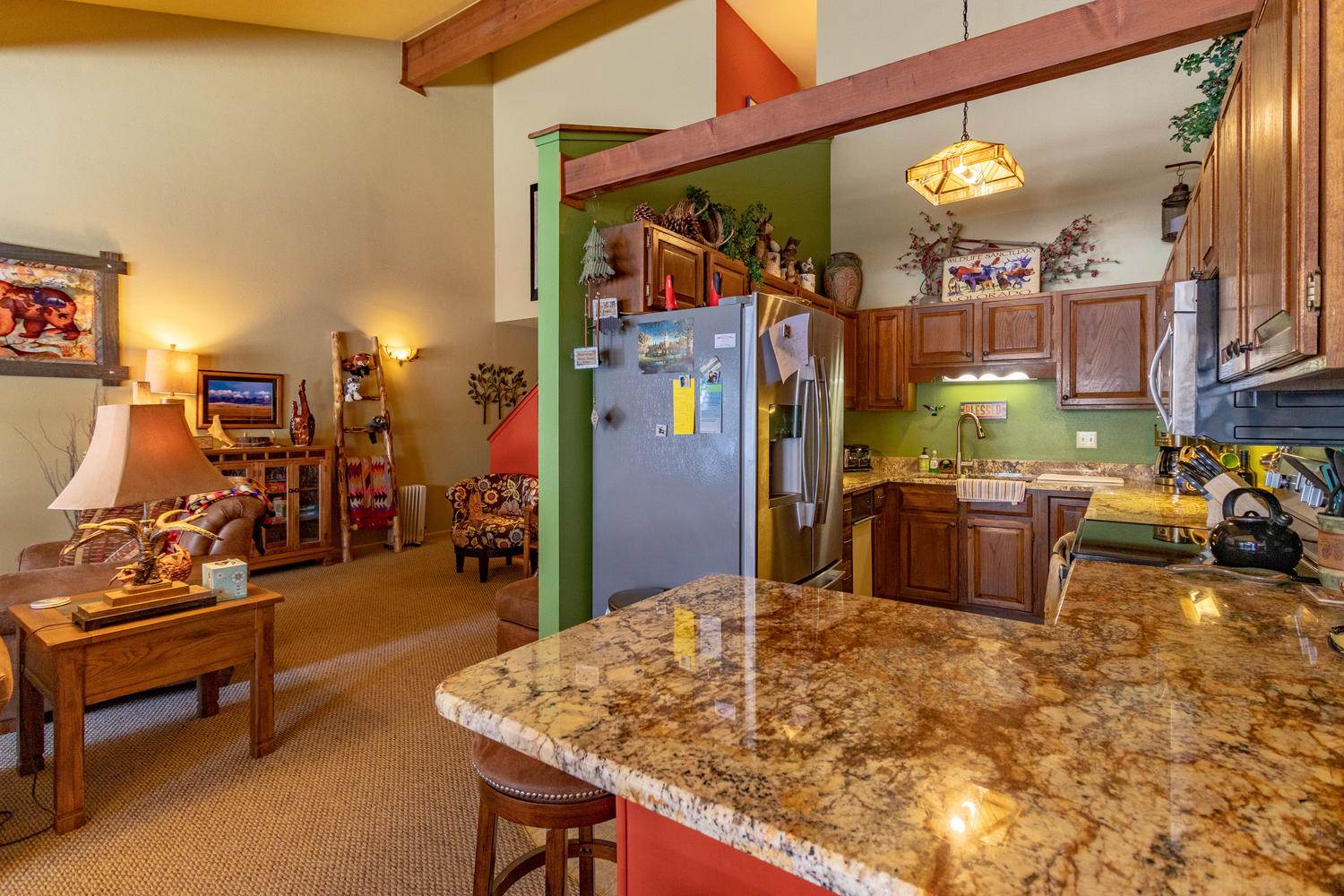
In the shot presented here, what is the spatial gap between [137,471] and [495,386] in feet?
17.0

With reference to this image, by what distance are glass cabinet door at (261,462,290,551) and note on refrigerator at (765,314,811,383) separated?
4268 mm

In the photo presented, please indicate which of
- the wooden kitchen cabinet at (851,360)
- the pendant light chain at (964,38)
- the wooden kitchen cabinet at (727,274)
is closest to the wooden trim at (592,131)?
the wooden kitchen cabinet at (727,274)

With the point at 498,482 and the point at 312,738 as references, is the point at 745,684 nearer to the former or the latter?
the point at 312,738

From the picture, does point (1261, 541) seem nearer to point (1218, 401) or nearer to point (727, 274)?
point (1218, 401)

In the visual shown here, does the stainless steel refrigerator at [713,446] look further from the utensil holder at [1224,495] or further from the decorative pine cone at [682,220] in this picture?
the utensil holder at [1224,495]

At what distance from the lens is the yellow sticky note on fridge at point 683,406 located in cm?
265

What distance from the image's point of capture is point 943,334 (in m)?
4.25

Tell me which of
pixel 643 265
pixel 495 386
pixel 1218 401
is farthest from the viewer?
pixel 495 386

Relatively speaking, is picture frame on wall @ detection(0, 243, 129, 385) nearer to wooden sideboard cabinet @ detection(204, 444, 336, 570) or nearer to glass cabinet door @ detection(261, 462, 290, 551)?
wooden sideboard cabinet @ detection(204, 444, 336, 570)

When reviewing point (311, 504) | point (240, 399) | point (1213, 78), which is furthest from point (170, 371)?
point (1213, 78)

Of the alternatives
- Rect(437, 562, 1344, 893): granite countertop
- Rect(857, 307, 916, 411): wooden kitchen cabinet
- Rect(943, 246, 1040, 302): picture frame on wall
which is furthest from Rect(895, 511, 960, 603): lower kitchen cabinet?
Rect(437, 562, 1344, 893): granite countertop

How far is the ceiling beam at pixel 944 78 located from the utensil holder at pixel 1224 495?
1.24 meters

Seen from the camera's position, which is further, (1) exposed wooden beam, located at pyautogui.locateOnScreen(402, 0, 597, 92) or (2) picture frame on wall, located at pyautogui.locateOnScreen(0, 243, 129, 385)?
(1) exposed wooden beam, located at pyautogui.locateOnScreen(402, 0, 597, 92)

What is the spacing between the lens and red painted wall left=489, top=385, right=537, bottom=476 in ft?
17.5
